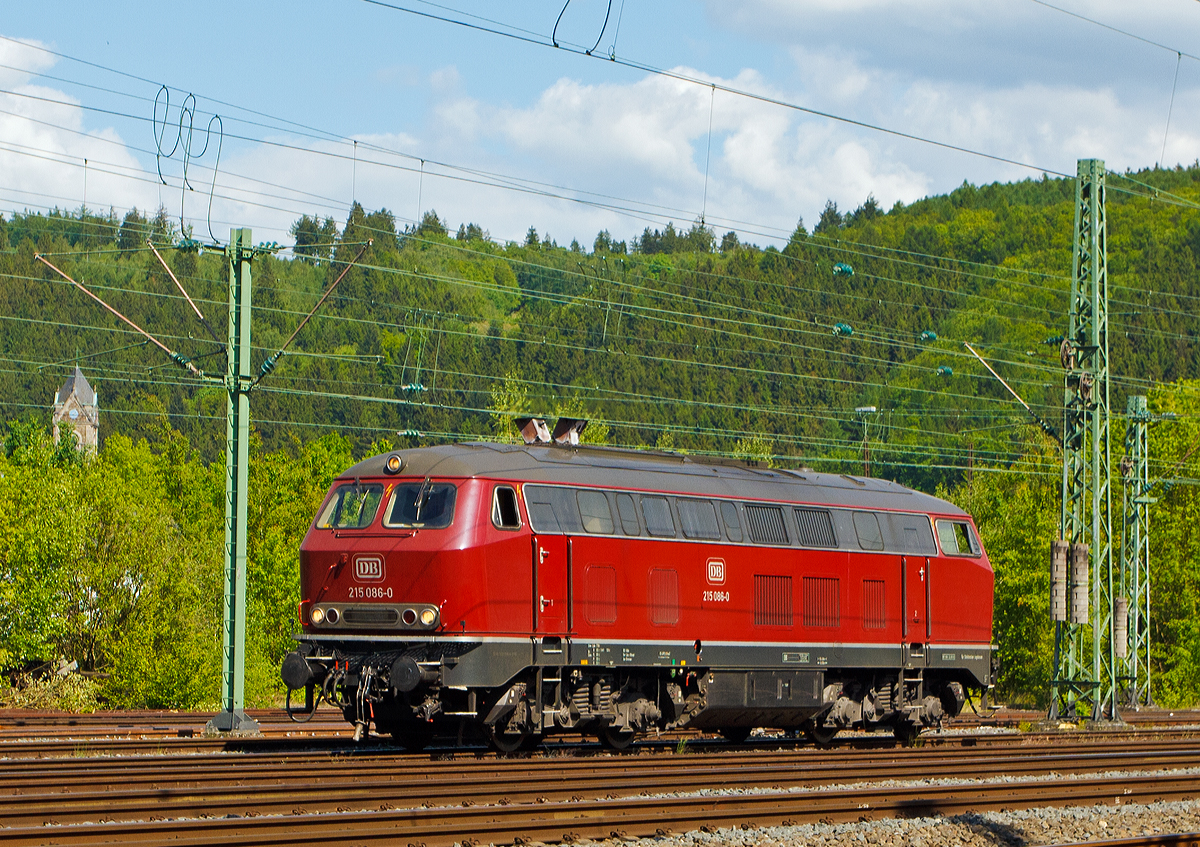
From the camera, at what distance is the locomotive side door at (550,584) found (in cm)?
1798

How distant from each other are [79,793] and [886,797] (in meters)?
7.61

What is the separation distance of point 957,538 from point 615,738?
746 cm

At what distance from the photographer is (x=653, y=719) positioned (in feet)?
64.1

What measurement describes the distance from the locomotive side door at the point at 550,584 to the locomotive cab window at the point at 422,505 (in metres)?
1.17

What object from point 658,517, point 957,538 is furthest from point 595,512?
point 957,538

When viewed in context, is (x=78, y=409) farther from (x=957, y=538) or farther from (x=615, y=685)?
Answer: (x=615, y=685)

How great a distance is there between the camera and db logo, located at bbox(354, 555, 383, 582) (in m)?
18.0

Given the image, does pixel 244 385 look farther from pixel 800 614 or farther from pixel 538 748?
pixel 800 614

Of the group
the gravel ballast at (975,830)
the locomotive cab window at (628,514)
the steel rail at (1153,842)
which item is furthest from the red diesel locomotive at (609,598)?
the steel rail at (1153,842)

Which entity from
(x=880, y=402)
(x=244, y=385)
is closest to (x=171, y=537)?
(x=244, y=385)

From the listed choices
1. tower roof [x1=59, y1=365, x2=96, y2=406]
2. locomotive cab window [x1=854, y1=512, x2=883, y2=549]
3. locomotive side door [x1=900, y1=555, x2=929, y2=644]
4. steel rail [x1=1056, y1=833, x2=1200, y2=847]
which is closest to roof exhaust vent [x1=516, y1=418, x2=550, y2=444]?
locomotive cab window [x1=854, y1=512, x2=883, y2=549]

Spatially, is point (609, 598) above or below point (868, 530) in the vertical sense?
below

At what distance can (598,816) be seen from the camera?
12375mm

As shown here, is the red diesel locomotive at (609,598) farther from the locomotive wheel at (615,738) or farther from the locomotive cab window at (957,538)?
the locomotive cab window at (957,538)
